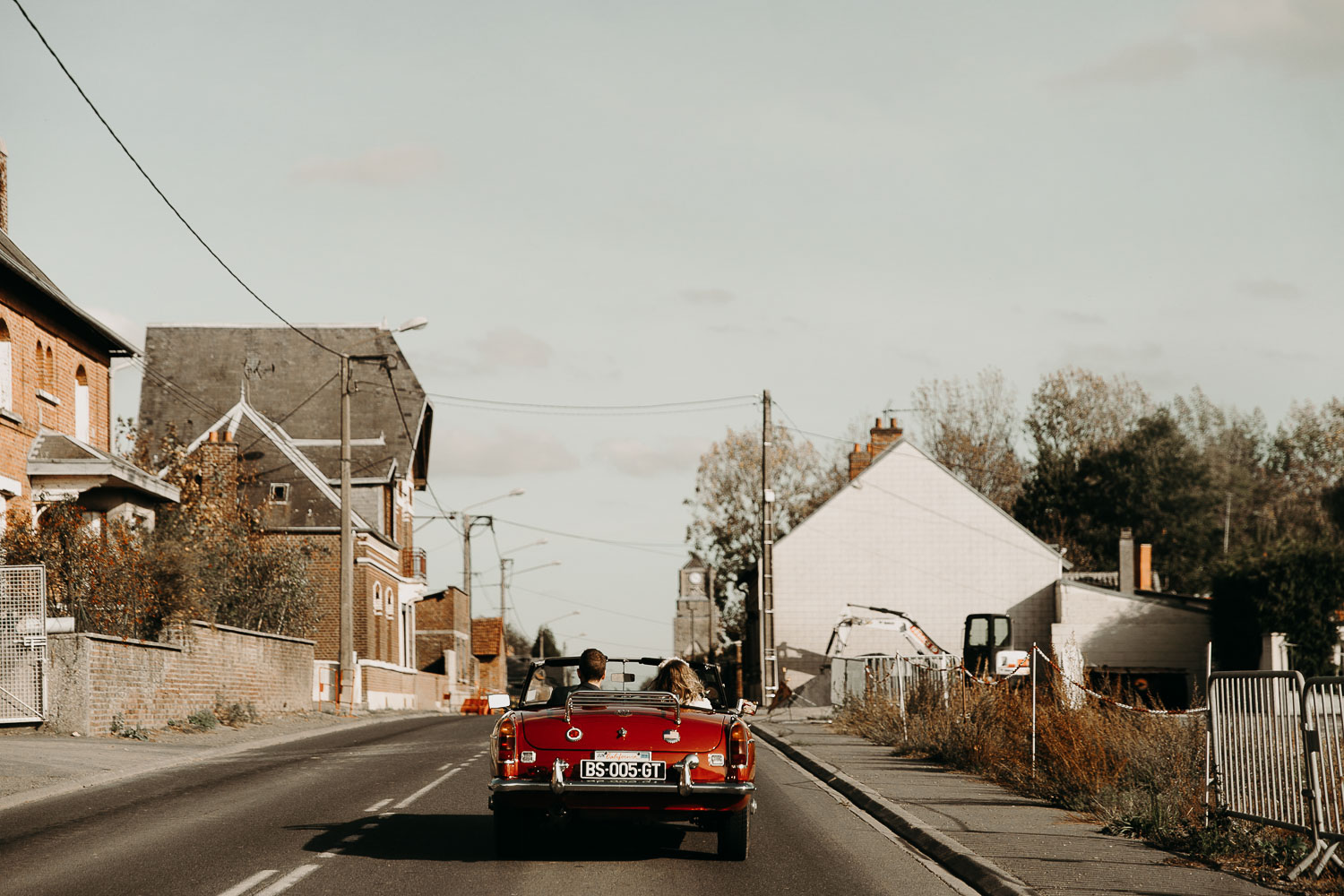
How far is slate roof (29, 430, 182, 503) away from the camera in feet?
87.0

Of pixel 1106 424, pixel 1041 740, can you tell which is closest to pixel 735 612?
pixel 1106 424

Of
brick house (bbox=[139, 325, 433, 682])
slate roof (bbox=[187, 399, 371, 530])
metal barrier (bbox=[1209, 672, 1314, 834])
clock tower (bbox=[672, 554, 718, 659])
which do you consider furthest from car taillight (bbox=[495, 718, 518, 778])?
clock tower (bbox=[672, 554, 718, 659])

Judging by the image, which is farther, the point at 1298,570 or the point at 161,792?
the point at 1298,570

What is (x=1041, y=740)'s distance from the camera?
15.0 metres

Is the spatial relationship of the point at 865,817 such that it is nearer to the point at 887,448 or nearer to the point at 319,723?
the point at 319,723

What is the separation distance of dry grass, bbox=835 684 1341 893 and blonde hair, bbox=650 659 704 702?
338 cm

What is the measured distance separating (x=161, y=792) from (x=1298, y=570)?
34202mm

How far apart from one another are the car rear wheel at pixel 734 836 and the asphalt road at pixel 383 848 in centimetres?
11

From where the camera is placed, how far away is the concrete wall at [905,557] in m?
48.8

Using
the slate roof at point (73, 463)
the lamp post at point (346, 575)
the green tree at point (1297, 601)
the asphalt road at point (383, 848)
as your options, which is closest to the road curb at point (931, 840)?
the asphalt road at point (383, 848)

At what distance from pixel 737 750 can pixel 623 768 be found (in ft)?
2.58

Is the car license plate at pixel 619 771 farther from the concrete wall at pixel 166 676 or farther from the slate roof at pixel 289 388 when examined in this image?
the slate roof at pixel 289 388

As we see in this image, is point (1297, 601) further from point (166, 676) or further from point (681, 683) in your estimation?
point (681, 683)

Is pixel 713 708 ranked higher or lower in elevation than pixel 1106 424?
lower
